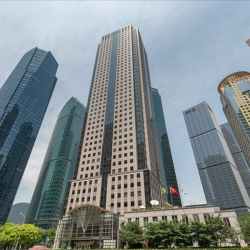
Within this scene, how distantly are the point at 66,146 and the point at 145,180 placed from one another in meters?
137

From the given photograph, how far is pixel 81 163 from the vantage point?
93.2 meters

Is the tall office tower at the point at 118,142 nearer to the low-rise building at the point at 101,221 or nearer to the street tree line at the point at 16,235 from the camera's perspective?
the low-rise building at the point at 101,221

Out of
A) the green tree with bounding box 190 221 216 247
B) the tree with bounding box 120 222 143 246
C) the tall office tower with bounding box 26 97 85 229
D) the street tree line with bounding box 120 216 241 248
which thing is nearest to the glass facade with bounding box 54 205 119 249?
the tree with bounding box 120 222 143 246

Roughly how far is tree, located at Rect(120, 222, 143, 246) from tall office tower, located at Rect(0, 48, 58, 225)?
449ft

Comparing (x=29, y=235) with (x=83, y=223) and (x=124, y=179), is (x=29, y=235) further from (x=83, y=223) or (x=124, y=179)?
(x=124, y=179)

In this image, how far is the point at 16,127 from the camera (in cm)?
16738

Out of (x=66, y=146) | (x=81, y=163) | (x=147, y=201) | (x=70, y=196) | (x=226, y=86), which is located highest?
(x=226, y=86)

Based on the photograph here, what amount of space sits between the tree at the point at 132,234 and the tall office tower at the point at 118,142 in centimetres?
2256

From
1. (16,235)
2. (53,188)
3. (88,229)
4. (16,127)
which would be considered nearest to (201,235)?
(88,229)

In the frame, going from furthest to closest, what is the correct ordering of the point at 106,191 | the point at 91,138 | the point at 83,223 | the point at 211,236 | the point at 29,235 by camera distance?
the point at 91,138
the point at 106,191
the point at 29,235
the point at 83,223
the point at 211,236

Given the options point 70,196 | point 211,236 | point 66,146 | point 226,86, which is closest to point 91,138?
point 70,196

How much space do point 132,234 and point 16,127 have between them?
156 metres

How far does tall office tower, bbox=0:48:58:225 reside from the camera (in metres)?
153

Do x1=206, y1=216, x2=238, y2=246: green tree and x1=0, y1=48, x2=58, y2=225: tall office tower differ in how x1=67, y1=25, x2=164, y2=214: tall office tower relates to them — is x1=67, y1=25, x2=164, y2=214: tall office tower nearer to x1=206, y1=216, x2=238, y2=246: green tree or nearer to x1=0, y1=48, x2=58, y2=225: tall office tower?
x1=206, y1=216, x2=238, y2=246: green tree
